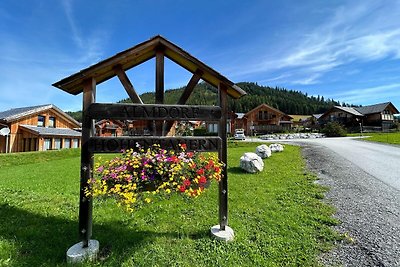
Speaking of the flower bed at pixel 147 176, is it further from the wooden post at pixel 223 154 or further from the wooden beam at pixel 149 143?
the wooden post at pixel 223 154

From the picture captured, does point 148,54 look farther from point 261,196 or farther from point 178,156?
point 261,196

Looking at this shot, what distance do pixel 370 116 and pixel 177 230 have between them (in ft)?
230

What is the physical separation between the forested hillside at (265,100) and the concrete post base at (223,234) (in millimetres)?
71833

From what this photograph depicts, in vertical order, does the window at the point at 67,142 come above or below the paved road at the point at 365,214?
above

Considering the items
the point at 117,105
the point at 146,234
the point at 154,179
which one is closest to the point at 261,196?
the point at 146,234

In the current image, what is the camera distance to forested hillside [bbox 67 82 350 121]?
109 metres

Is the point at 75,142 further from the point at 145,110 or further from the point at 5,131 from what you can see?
the point at 145,110

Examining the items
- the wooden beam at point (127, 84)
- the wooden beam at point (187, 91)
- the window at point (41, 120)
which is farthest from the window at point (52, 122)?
the wooden beam at point (187, 91)

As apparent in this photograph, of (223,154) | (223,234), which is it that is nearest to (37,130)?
(223,154)

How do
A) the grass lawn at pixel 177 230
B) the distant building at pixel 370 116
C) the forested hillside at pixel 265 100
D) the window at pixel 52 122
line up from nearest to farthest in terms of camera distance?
the grass lawn at pixel 177 230, the window at pixel 52 122, the distant building at pixel 370 116, the forested hillside at pixel 265 100

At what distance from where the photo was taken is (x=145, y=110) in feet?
12.5

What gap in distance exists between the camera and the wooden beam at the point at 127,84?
417 cm

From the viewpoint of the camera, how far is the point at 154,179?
345 cm

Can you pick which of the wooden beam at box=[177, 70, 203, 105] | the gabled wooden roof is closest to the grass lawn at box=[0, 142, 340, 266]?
the wooden beam at box=[177, 70, 203, 105]
